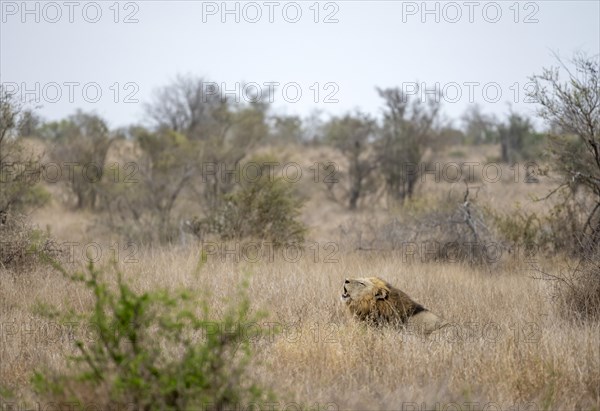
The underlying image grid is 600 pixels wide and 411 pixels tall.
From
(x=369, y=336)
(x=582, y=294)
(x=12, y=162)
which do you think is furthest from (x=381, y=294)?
(x=12, y=162)

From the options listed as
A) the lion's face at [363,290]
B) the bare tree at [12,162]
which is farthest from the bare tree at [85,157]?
the lion's face at [363,290]

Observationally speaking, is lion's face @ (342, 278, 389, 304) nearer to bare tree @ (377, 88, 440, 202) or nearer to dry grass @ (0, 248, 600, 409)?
dry grass @ (0, 248, 600, 409)

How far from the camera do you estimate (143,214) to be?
1677 centimetres

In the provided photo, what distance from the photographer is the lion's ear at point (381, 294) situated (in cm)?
592

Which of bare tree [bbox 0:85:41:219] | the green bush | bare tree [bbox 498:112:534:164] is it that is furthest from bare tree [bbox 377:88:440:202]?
the green bush

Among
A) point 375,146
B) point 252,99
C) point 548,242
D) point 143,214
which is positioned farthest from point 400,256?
point 252,99

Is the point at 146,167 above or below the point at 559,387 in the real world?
above

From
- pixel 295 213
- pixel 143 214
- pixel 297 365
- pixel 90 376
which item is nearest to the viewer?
pixel 90 376

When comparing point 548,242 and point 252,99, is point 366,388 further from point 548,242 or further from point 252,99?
point 252,99

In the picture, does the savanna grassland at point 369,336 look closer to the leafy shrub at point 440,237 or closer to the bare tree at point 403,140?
the leafy shrub at point 440,237

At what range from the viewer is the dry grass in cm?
418

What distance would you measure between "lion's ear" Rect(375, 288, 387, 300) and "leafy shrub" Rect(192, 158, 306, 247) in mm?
5161

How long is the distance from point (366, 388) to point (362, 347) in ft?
2.35

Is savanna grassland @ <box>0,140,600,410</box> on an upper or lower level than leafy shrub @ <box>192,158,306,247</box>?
lower
